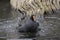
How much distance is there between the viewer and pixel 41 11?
12336mm

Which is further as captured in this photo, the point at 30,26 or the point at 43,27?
the point at 43,27

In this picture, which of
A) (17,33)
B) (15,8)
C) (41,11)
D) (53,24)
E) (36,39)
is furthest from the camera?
(15,8)

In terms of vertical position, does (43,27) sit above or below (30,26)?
below

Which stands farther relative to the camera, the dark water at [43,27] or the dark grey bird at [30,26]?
the dark grey bird at [30,26]

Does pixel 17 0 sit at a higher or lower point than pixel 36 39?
higher

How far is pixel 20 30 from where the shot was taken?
30.6 feet

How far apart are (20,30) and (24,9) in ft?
11.3

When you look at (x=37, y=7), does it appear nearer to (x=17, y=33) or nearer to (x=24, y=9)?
(x=24, y=9)

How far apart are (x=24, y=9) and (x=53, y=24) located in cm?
285

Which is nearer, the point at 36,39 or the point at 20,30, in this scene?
the point at 36,39

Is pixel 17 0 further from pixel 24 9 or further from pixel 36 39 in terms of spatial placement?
pixel 36 39

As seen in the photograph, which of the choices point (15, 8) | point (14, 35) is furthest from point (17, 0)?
point (14, 35)

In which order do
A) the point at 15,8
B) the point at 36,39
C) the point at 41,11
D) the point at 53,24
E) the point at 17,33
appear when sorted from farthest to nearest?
the point at 15,8, the point at 41,11, the point at 53,24, the point at 17,33, the point at 36,39

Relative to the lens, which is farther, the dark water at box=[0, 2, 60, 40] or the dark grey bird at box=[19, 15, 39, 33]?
the dark grey bird at box=[19, 15, 39, 33]
